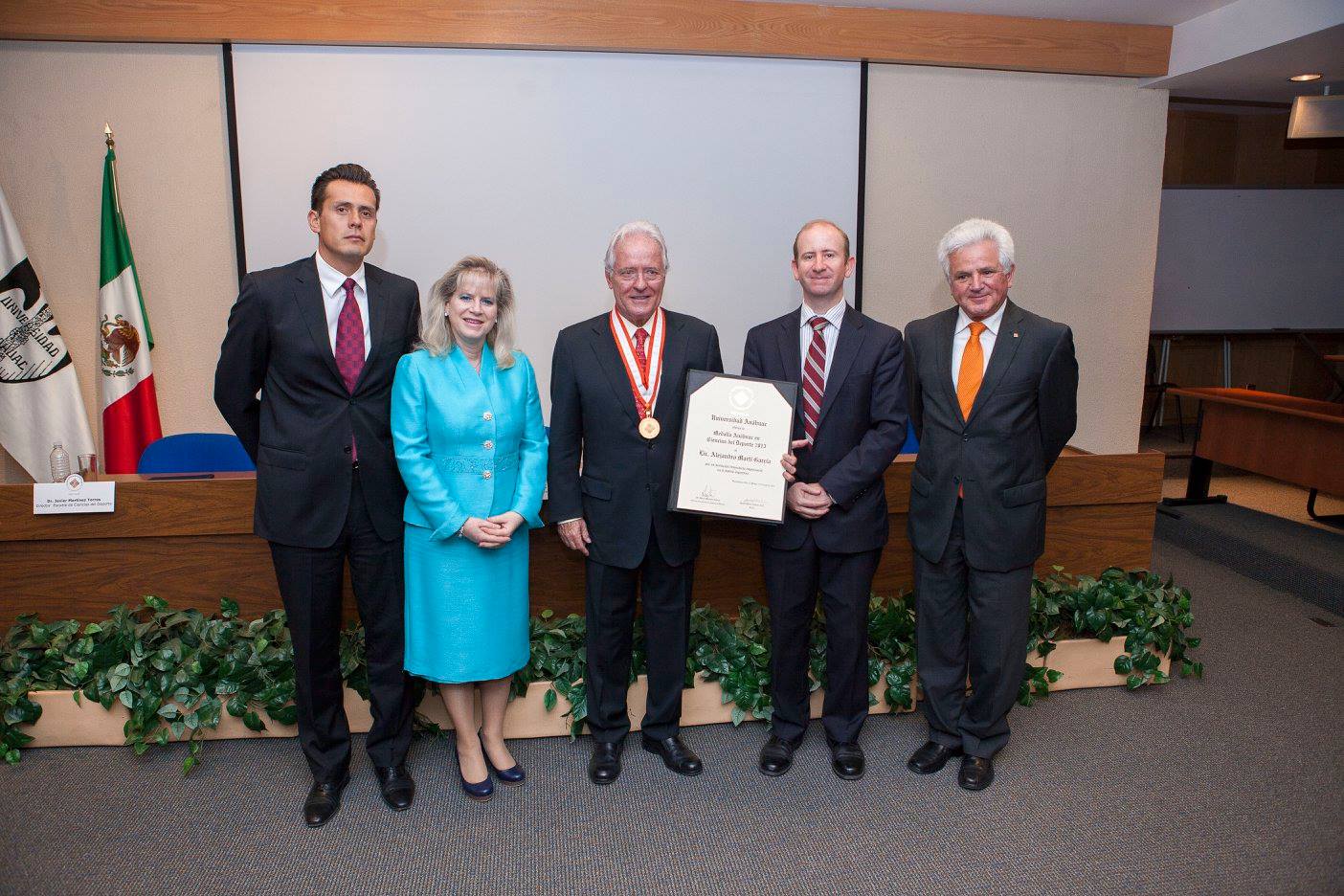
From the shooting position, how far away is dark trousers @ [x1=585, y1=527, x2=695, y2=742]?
8.04 feet

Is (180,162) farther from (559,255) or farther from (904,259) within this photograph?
(904,259)

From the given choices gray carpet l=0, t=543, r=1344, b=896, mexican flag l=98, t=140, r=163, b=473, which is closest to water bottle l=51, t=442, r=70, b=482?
gray carpet l=0, t=543, r=1344, b=896

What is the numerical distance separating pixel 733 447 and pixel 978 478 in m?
0.71

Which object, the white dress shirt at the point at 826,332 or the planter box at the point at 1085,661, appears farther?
the planter box at the point at 1085,661

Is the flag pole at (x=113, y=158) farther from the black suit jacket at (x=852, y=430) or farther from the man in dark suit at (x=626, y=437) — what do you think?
the black suit jacket at (x=852, y=430)

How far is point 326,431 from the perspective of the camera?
2.19 m

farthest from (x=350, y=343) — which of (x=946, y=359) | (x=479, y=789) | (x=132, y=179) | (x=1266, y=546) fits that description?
(x=1266, y=546)

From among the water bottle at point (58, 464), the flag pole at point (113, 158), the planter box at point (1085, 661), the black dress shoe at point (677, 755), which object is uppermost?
the flag pole at point (113, 158)

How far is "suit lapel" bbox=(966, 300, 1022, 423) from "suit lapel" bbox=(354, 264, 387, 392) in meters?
1.67

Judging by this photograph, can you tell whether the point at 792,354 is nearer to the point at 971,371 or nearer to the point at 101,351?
the point at 971,371

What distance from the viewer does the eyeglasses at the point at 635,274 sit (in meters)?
2.29

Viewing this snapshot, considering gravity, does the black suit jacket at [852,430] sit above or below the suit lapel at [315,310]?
below

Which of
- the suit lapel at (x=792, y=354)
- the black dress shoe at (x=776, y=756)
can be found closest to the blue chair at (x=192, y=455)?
the suit lapel at (x=792, y=354)

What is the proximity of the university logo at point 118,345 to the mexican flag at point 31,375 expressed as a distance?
0.61 ft
